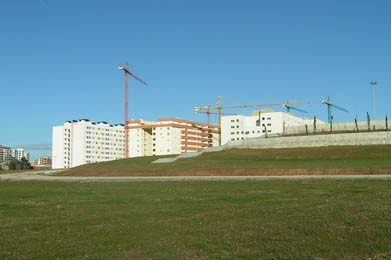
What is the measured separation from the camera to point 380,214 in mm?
13086

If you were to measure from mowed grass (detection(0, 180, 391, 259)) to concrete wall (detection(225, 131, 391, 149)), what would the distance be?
4684 centimetres

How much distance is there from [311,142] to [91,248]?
60774 millimetres

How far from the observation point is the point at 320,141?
66.2 metres

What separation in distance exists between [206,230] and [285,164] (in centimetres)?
3851

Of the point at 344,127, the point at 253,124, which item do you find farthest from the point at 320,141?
the point at 253,124

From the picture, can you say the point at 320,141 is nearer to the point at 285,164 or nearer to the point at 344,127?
the point at 344,127

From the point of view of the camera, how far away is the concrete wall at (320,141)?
61906mm

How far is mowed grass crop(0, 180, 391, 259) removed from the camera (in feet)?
29.7

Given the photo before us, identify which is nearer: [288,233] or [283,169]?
[288,233]

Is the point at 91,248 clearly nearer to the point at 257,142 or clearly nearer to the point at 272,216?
the point at 272,216

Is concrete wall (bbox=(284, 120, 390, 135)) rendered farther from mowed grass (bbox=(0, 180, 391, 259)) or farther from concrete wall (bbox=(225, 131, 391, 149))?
mowed grass (bbox=(0, 180, 391, 259))

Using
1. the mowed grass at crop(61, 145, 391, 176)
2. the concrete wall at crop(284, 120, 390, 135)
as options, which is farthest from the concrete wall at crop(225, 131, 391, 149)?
the concrete wall at crop(284, 120, 390, 135)

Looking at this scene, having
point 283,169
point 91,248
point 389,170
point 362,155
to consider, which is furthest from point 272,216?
point 362,155

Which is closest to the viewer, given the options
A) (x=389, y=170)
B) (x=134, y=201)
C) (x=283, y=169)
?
(x=134, y=201)
